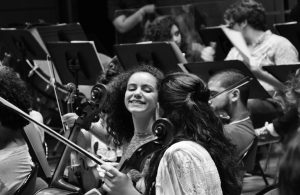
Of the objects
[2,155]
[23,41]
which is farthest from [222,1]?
[2,155]

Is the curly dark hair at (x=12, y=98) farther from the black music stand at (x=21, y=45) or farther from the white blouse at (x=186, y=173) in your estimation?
the black music stand at (x=21, y=45)

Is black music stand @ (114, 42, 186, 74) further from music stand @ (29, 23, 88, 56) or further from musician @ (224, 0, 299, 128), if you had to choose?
music stand @ (29, 23, 88, 56)

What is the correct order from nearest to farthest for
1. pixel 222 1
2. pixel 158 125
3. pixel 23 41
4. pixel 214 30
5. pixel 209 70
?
pixel 158 125, pixel 209 70, pixel 214 30, pixel 23 41, pixel 222 1

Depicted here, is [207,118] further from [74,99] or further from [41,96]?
[41,96]

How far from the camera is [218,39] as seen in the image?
5727mm

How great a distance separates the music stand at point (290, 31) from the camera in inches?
198

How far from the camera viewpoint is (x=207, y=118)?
251 centimetres

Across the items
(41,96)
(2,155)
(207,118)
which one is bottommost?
(41,96)

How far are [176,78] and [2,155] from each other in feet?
2.83

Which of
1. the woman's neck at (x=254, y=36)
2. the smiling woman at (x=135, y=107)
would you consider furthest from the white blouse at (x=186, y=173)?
the woman's neck at (x=254, y=36)

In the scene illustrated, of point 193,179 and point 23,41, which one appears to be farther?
point 23,41

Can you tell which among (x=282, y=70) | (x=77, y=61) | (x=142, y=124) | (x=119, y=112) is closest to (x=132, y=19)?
(x=77, y=61)

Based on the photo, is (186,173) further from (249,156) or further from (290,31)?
(290,31)

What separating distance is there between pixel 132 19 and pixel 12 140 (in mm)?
4299
